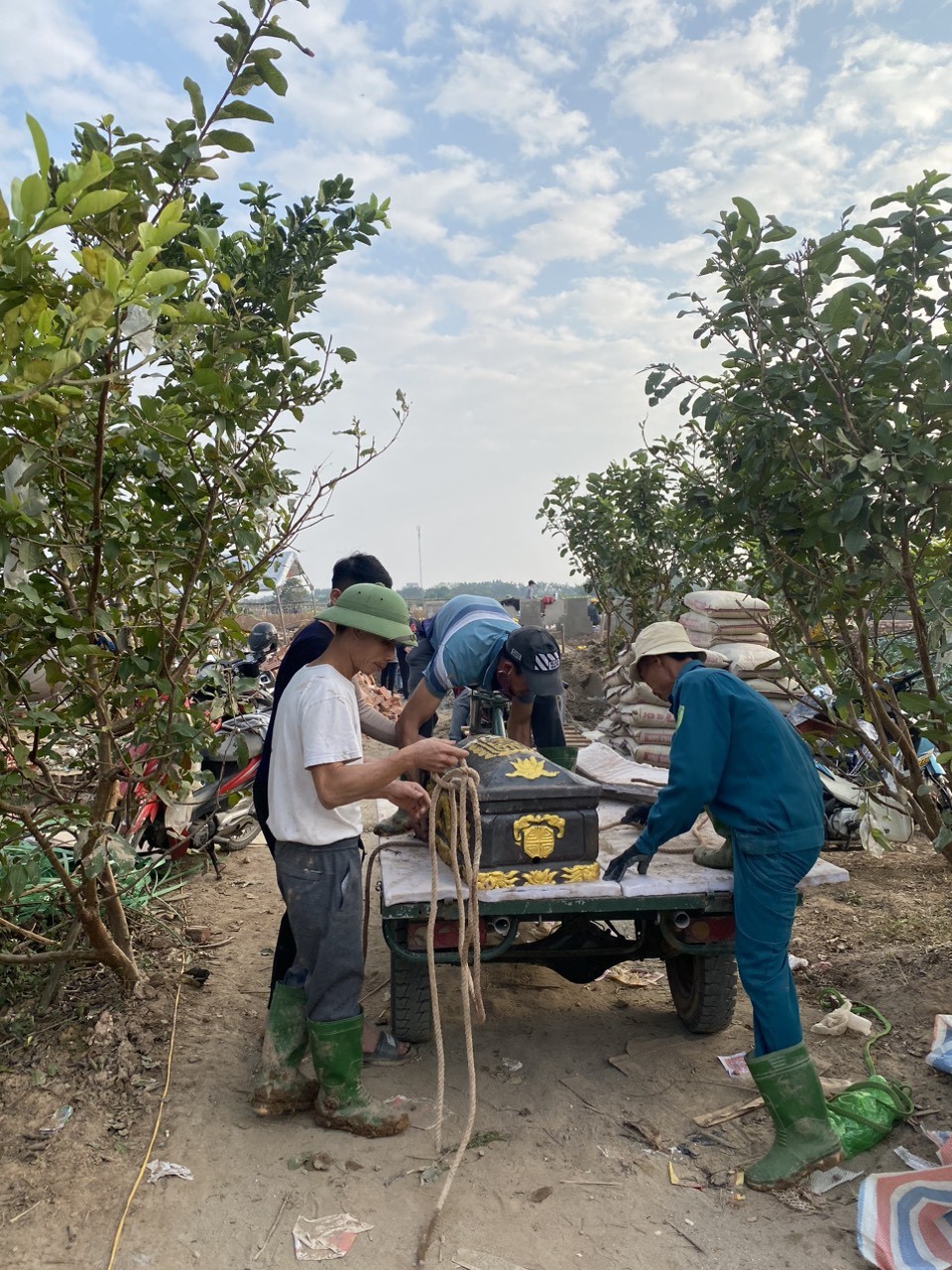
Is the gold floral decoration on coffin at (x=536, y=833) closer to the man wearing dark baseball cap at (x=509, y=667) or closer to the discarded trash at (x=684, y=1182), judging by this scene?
the discarded trash at (x=684, y=1182)

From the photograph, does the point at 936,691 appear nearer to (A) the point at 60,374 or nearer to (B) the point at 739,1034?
(B) the point at 739,1034

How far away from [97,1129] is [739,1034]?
2524 mm

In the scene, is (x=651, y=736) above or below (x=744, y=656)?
below

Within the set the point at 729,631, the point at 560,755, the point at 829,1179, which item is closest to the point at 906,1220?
the point at 829,1179

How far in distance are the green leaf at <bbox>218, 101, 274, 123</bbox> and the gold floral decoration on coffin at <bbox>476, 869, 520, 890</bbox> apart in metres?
2.47

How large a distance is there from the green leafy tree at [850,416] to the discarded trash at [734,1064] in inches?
46.2

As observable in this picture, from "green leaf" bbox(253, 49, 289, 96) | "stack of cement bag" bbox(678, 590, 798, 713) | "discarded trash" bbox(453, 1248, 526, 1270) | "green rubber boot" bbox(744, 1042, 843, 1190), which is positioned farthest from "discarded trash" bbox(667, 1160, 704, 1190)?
"stack of cement bag" bbox(678, 590, 798, 713)

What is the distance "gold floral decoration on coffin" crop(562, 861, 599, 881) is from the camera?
324 centimetres

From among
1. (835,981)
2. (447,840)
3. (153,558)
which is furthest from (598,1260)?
(153,558)

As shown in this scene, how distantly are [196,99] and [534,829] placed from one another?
8.30 feet

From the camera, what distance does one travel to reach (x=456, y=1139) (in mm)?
3047

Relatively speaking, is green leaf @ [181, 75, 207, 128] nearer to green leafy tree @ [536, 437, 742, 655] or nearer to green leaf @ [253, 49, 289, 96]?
green leaf @ [253, 49, 289, 96]

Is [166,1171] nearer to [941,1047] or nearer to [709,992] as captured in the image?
[709,992]

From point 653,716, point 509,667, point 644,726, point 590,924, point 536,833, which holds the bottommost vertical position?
point 590,924
